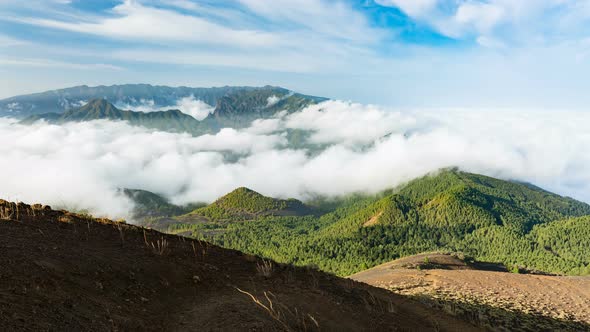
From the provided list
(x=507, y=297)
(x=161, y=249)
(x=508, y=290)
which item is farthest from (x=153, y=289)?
(x=508, y=290)

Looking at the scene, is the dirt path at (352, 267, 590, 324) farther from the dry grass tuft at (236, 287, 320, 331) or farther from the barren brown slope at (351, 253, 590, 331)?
the dry grass tuft at (236, 287, 320, 331)

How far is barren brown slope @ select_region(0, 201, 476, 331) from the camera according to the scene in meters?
11.1

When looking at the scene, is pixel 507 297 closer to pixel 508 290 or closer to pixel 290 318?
pixel 508 290

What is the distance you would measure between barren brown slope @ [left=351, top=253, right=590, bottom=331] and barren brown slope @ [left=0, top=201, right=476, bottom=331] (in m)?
8.83

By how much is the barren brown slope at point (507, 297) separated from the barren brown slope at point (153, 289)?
8833 mm

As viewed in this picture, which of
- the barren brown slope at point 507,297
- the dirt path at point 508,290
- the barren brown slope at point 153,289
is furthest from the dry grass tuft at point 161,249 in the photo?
the dirt path at point 508,290

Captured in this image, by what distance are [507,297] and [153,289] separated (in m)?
37.8

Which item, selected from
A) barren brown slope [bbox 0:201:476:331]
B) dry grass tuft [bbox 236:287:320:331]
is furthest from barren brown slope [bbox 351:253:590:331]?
dry grass tuft [bbox 236:287:320:331]

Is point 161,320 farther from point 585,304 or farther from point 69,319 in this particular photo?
point 585,304

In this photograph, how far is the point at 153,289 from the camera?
14531mm

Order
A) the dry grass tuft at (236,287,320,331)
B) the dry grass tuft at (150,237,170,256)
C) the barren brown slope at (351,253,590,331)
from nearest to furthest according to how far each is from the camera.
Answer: the dry grass tuft at (236,287,320,331) → the dry grass tuft at (150,237,170,256) → the barren brown slope at (351,253,590,331)

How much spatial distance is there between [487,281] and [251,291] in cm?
4031

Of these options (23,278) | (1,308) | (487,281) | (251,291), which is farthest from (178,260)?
(487,281)

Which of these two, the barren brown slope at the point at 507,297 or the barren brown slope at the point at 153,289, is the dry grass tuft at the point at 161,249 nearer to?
the barren brown slope at the point at 153,289
